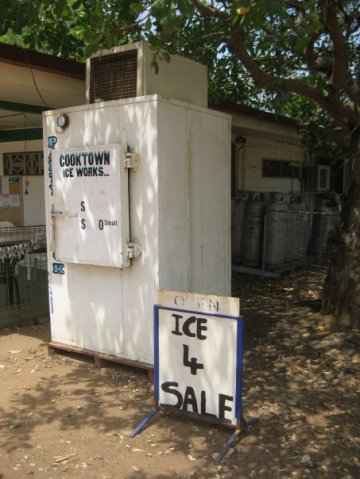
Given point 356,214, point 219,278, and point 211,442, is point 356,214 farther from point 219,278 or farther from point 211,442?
point 211,442

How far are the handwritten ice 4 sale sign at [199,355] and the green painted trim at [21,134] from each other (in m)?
5.24

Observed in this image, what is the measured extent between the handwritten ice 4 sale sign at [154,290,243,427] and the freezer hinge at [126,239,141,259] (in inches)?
26.3

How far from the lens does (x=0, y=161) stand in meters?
9.42

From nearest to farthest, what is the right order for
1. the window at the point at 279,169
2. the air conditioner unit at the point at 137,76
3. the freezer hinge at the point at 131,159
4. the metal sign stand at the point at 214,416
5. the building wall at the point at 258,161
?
1. the metal sign stand at the point at 214,416
2. the freezer hinge at the point at 131,159
3. the air conditioner unit at the point at 137,76
4. the building wall at the point at 258,161
5. the window at the point at 279,169

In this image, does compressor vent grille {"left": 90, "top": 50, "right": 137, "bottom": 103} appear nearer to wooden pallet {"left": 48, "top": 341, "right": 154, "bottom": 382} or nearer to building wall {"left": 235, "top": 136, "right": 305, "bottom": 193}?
wooden pallet {"left": 48, "top": 341, "right": 154, "bottom": 382}

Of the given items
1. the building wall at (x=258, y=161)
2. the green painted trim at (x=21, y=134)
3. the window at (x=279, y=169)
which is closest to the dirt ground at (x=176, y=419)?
the green painted trim at (x=21, y=134)

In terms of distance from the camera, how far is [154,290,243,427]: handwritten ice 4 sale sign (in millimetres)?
3379

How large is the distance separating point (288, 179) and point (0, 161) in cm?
675

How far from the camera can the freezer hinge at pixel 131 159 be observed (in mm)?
4133

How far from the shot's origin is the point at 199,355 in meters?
3.52

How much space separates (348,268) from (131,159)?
9.40 feet

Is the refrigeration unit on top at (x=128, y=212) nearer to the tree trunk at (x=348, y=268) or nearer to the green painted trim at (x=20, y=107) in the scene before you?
the tree trunk at (x=348, y=268)

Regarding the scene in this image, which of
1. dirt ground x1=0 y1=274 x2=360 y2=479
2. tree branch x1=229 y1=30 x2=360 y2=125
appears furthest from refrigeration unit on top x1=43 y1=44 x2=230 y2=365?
tree branch x1=229 y1=30 x2=360 y2=125

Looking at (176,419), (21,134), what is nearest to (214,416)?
(176,419)
